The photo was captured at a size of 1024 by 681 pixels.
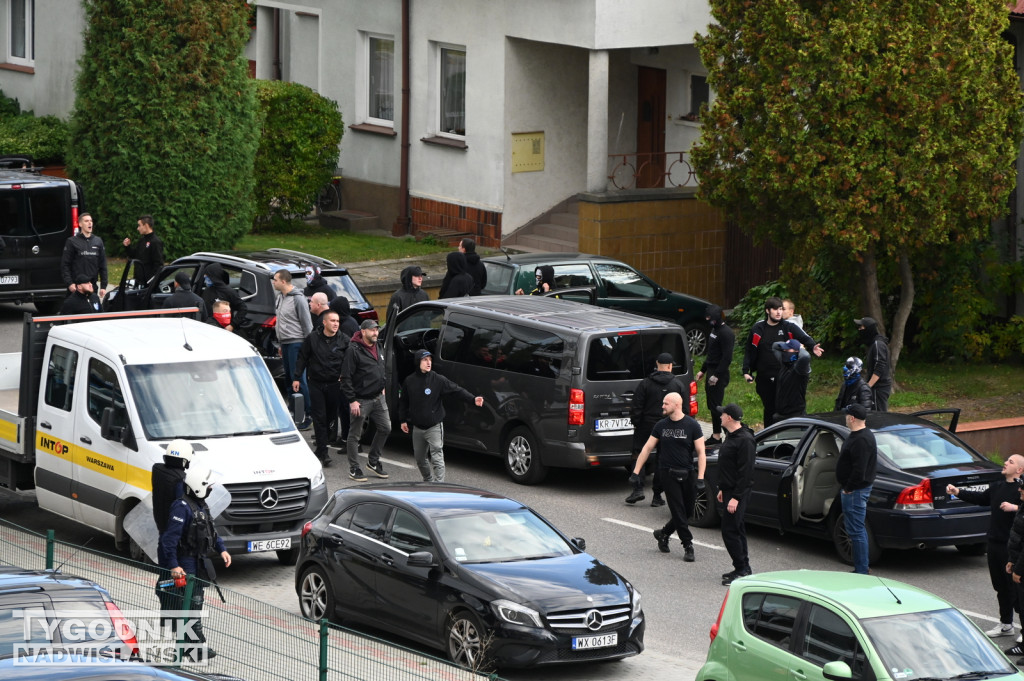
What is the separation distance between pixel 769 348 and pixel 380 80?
1613 centimetres

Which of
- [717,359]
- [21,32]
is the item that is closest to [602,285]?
[717,359]

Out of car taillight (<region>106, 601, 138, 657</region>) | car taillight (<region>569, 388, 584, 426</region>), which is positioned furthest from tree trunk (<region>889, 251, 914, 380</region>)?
car taillight (<region>106, 601, 138, 657</region>)

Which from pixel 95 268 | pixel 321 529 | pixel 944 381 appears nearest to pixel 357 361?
pixel 321 529

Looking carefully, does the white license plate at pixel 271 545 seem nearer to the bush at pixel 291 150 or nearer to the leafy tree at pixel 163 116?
the leafy tree at pixel 163 116

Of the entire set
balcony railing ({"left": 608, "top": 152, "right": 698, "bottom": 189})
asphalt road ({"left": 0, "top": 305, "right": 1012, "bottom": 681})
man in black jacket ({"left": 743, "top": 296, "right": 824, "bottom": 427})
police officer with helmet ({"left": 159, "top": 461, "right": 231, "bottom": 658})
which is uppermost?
balcony railing ({"left": 608, "top": 152, "right": 698, "bottom": 189})

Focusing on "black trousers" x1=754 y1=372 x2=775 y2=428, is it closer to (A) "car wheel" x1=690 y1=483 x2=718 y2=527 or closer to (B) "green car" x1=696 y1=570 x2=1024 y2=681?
(A) "car wheel" x1=690 y1=483 x2=718 y2=527

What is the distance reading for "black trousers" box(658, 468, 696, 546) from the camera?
1434 centimetres

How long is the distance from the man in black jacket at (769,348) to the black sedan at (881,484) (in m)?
2.15

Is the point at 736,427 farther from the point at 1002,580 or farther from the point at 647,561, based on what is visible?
the point at 1002,580

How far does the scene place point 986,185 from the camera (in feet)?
65.6

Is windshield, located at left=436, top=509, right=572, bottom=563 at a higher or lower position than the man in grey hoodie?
lower

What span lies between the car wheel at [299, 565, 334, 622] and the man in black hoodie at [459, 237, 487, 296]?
8644 millimetres

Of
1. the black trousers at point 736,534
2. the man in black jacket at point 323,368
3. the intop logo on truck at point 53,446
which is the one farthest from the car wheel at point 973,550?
the intop logo on truck at point 53,446

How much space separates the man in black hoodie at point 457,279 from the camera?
20.4 meters
